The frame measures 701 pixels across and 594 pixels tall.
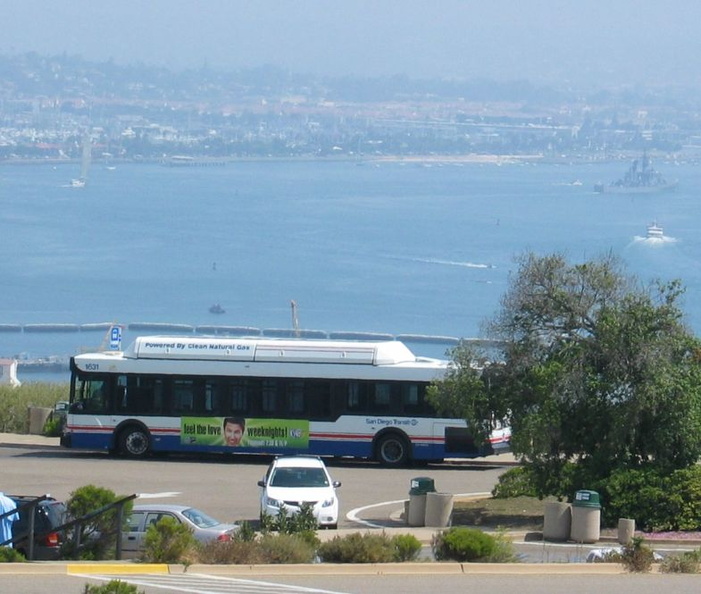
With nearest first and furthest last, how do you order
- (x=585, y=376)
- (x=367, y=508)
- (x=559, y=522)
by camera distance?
1. (x=559, y=522)
2. (x=585, y=376)
3. (x=367, y=508)

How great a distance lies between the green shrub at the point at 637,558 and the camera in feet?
53.2

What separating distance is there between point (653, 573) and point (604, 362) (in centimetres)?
689

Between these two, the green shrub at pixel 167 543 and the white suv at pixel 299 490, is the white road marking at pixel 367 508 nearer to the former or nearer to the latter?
the white suv at pixel 299 490

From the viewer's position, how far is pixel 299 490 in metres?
22.1

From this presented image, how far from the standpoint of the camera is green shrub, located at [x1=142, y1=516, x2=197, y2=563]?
15.9 metres

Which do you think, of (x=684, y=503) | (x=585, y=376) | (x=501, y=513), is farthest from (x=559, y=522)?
(x=501, y=513)

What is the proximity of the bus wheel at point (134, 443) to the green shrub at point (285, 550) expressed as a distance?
1436 cm

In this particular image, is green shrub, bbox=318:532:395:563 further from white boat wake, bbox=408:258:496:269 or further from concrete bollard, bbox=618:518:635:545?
white boat wake, bbox=408:258:496:269

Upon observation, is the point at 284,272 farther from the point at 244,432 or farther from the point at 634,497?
the point at 634,497

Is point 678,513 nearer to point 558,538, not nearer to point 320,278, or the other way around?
point 558,538

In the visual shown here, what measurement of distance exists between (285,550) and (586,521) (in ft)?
19.3

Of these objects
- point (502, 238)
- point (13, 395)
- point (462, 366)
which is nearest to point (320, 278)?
point (502, 238)

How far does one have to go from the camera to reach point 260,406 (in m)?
30.3

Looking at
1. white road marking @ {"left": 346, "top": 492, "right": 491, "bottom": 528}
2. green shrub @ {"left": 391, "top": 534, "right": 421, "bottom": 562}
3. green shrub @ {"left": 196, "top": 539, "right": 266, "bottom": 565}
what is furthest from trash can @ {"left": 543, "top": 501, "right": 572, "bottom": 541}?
green shrub @ {"left": 196, "top": 539, "right": 266, "bottom": 565}
